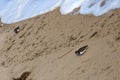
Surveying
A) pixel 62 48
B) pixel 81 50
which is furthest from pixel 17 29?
pixel 81 50

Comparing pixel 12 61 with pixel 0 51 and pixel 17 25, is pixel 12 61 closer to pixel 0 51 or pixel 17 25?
pixel 0 51

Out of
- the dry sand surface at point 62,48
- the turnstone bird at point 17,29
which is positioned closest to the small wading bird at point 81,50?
the dry sand surface at point 62,48

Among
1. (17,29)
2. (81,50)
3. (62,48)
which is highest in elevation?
(17,29)

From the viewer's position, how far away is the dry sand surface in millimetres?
5695

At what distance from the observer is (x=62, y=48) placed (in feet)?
22.6

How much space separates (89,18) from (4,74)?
7.46 feet

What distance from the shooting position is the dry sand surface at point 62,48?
570 cm

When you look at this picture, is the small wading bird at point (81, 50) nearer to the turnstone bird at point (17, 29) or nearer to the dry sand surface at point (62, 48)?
the dry sand surface at point (62, 48)

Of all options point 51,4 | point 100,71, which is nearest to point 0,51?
point 51,4

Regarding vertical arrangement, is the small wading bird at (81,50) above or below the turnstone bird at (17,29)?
below

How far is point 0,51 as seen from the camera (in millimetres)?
8539

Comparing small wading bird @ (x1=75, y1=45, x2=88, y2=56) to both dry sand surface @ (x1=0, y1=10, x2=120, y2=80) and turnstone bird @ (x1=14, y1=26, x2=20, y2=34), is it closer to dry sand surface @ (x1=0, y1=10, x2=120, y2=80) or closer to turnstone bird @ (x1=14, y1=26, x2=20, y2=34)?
dry sand surface @ (x1=0, y1=10, x2=120, y2=80)

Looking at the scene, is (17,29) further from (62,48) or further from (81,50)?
(81,50)

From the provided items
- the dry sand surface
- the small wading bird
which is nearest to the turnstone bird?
the dry sand surface
